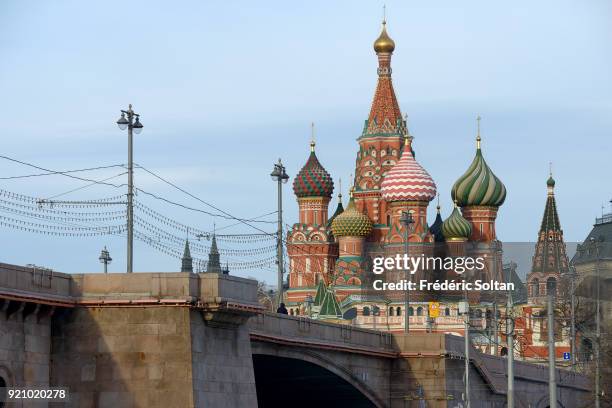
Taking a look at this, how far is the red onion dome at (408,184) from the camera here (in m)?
167

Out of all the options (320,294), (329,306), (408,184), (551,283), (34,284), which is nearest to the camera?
(34,284)

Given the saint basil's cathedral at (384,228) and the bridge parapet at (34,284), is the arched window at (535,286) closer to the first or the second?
the saint basil's cathedral at (384,228)

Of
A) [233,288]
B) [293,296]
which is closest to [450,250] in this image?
[293,296]

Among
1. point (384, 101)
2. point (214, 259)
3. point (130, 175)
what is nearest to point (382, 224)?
point (384, 101)

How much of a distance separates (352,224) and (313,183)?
7399 millimetres

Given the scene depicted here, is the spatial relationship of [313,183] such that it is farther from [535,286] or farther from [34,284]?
[34,284]

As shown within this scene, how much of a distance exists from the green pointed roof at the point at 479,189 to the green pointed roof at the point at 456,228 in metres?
4.62

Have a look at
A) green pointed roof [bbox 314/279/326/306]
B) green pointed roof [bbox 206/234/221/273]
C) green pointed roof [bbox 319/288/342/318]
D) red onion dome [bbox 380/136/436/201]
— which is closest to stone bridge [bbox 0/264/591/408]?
green pointed roof [bbox 206/234/221/273]

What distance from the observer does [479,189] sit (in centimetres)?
17412

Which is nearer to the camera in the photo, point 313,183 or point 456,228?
point 456,228

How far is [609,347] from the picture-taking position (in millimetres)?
90062

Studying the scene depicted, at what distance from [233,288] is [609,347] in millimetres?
50515

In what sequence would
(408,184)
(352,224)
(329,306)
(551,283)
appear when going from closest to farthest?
(329,306) < (408,184) < (352,224) < (551,283)

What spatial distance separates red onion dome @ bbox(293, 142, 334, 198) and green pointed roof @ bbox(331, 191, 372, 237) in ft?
14.8
